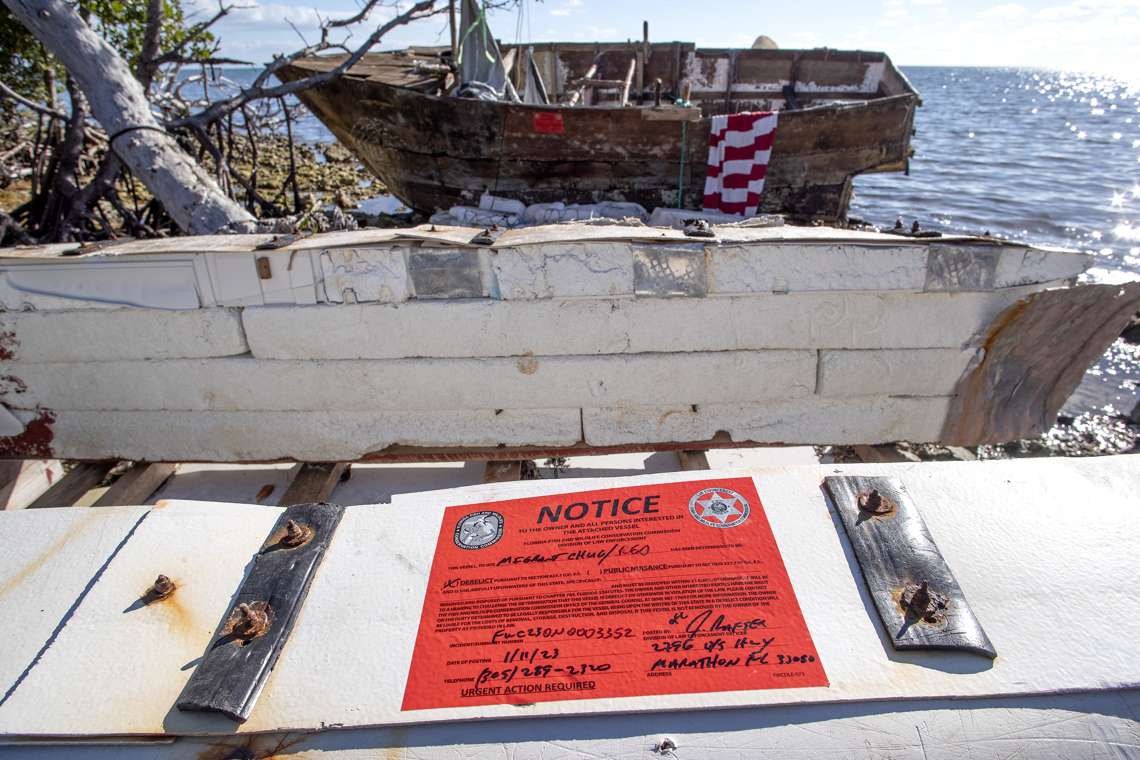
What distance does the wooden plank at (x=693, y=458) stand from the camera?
289 cm

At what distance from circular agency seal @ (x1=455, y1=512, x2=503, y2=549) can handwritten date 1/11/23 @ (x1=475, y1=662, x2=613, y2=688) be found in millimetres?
346

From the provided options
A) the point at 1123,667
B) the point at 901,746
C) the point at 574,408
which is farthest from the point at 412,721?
the point at 574,408

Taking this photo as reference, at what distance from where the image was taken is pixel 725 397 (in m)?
2.85

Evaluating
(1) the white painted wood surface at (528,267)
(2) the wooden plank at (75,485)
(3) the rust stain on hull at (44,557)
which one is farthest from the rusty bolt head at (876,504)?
(2) the wooden plank at (75,485)

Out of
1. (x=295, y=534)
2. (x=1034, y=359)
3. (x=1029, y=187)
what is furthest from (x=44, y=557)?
(x=1029, y=187)

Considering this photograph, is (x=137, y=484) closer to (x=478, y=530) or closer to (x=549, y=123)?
(x=478, y=530)

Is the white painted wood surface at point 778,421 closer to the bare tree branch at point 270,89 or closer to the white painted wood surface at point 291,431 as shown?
the white painted wood surface at point 291,431

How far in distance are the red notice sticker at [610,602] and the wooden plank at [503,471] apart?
106 centimetres

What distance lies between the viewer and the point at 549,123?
8.24 m

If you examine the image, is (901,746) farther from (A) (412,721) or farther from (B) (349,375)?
(B) (349,375)

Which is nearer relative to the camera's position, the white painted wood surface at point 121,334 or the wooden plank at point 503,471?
the white painted wood surface at point 121,334

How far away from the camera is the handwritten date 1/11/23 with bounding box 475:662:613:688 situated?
1.29 m

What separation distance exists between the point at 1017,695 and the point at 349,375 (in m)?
2.38

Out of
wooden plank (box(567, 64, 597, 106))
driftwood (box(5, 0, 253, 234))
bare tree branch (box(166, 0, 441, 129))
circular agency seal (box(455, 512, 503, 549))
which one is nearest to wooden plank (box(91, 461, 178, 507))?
circular agency seal (box(455, 512, 503, 549))
